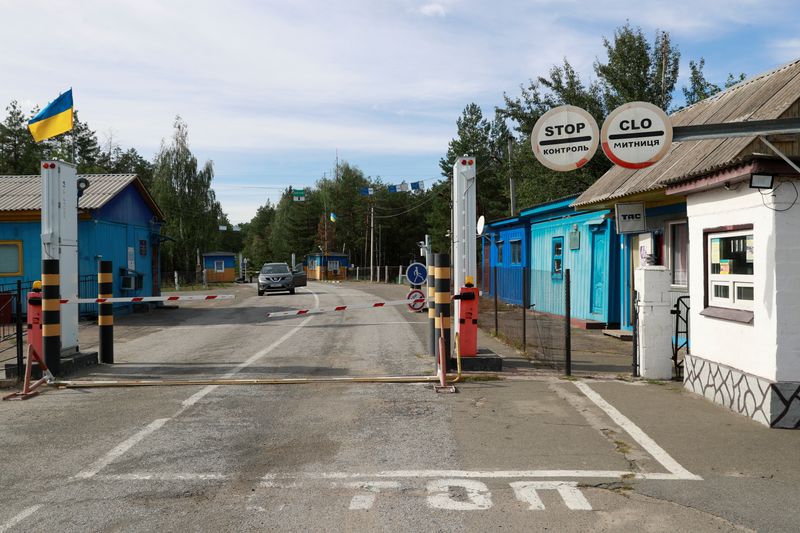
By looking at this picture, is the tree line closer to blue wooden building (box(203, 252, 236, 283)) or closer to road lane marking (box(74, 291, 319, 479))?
blue wooden building (box(203, 252, 236, 283))

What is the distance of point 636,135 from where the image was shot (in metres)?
7.17

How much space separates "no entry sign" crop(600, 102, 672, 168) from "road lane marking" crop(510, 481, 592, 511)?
3.71 meters

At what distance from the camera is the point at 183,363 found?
36.6 feet

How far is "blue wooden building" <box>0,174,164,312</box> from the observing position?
21.5 meters

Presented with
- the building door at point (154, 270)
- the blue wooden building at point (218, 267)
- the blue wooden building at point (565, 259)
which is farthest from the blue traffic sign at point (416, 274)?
the blue wooden building at point (218, 267)

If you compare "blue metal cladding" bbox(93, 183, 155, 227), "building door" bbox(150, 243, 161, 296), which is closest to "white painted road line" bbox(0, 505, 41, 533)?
"blue metal cladding" bbox(93, 183, 155, 227)

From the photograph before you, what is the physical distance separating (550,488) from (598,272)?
43.2ft

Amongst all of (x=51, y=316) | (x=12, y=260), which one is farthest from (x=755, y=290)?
(x=12, y=260)

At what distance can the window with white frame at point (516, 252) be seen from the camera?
82.4ft

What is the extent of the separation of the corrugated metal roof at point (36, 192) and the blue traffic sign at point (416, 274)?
13.1m

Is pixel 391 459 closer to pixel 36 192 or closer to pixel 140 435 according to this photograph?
pixel 140 435

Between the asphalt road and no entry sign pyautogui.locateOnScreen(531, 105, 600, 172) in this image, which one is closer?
the asphalt road

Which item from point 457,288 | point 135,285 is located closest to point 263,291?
→ point 135,285

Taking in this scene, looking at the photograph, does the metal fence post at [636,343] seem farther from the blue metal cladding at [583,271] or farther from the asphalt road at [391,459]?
the blue metal cladding at [583,271]
